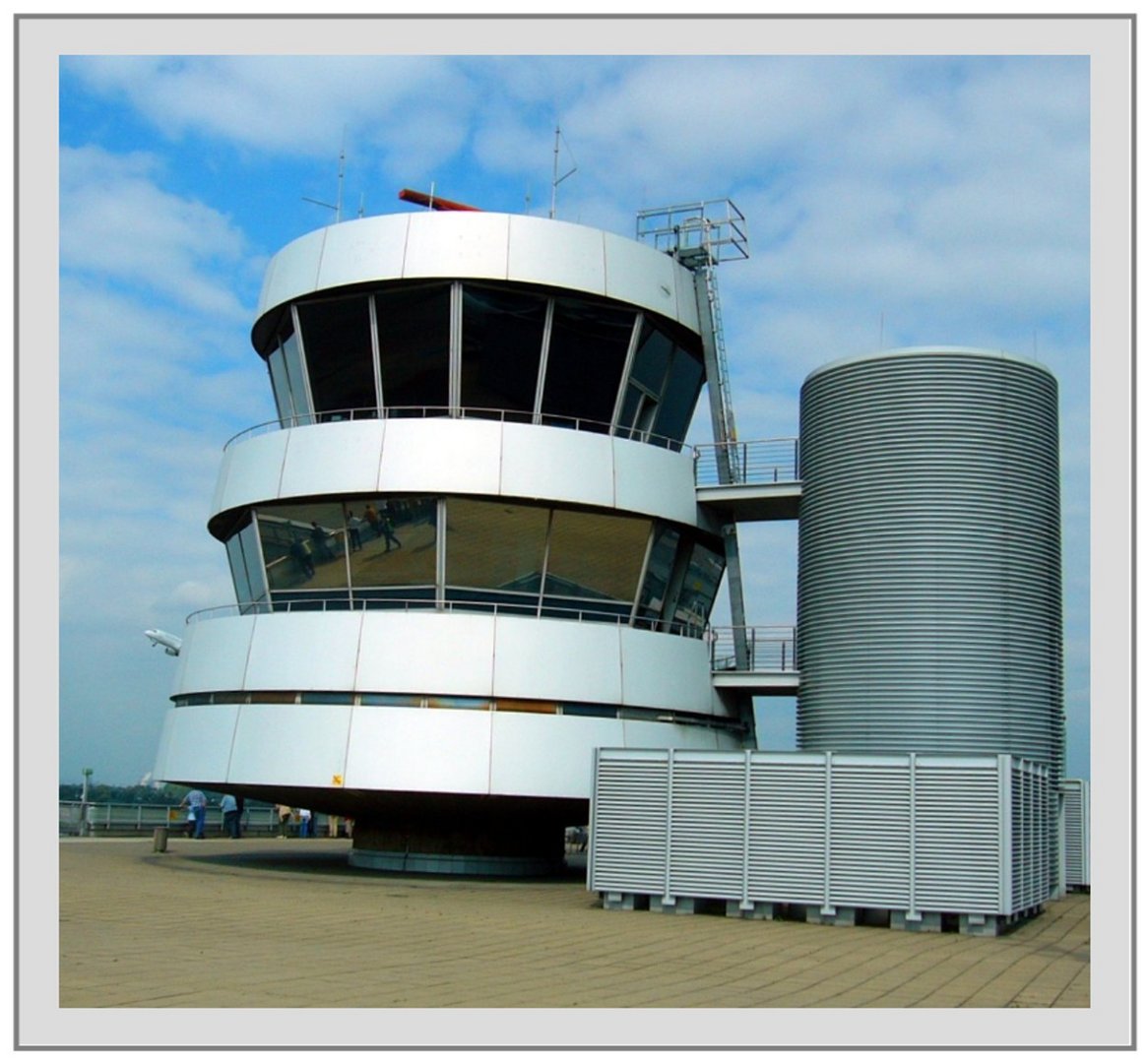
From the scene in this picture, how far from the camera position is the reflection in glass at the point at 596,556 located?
88.0ft

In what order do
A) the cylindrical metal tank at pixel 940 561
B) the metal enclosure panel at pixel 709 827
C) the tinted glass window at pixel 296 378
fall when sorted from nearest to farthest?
the metal enclosure panel at pixel 709 827, the cylindrical metal tank at pixel 940 561, the tinted glass window at pixel 296 378

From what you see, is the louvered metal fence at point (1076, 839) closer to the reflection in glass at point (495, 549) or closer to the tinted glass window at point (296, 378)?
the reflection in glass at point (495, 549)

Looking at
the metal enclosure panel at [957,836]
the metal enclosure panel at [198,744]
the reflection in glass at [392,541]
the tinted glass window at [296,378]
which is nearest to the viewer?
the metal enclosure panel at [957,836]

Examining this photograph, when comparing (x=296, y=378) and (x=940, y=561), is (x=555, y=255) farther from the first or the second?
(x=940, y=561)

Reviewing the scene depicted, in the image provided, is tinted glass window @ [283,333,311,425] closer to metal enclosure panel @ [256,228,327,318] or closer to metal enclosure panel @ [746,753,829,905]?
metal enclosure panel @ [256,228,327,318]

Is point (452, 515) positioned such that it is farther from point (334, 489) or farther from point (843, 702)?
point (843, 702)

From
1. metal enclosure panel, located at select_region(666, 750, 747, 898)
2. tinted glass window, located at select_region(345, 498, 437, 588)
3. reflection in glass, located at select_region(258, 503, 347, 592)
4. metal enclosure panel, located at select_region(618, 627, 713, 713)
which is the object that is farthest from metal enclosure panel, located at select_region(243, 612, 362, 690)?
metal enclosure panel, located at select_region(666, 750, 747, 898)

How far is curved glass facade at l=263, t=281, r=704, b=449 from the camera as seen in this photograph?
88.7ft

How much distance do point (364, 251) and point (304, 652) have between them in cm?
776

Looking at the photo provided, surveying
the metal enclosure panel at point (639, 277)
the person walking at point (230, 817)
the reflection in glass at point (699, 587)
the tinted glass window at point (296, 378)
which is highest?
the metal enclosure panel at point (639, 277)

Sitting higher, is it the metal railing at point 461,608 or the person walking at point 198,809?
the metal railing at point 461,608

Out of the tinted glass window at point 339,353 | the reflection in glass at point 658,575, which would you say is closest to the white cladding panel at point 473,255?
the tinted glass window at point 339,353

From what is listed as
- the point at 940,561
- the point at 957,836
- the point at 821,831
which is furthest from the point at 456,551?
the point at 957,836

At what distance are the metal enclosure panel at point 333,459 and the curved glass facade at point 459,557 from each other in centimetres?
42
